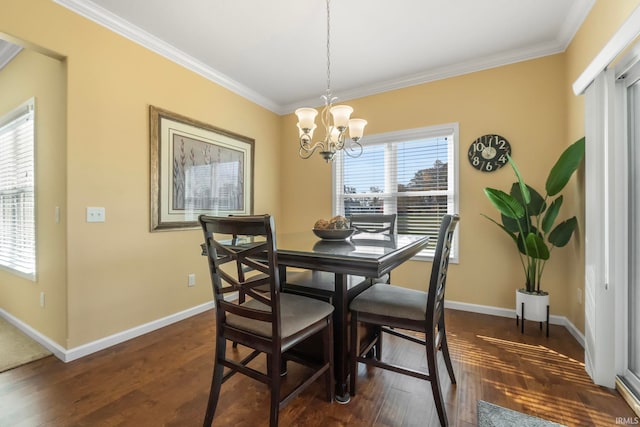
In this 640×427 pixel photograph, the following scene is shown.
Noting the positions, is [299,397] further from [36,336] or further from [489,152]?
[489,152]

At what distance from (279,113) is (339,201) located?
167cm

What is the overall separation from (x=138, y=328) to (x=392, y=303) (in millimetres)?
2305

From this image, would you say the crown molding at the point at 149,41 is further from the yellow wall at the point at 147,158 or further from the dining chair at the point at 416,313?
the dining chair at the point at 416,313

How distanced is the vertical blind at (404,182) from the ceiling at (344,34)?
802 millimetres

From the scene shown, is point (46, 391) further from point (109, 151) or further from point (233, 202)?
point (233, 202)

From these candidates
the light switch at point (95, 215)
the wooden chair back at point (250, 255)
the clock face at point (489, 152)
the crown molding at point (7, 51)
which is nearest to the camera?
the wooden chair back at point (250, 255)

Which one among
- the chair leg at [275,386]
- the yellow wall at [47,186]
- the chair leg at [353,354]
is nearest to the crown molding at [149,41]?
the yellow wall at [47,186]

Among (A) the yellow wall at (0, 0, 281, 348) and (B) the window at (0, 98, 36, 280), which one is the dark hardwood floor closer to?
(A) the yellow wall at (0, 0, 281, 348)

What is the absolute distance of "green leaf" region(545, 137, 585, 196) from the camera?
7.39ft

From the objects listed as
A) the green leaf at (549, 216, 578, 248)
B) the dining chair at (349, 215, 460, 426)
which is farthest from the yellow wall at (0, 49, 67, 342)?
the green leaf at (549, 216, 578, 248)

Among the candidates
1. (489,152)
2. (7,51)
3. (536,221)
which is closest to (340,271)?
(536,221)

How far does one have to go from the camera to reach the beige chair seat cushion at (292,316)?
4.44 ft

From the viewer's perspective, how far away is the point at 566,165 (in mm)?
2305

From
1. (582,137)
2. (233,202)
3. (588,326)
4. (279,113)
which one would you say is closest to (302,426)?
(588,326)
